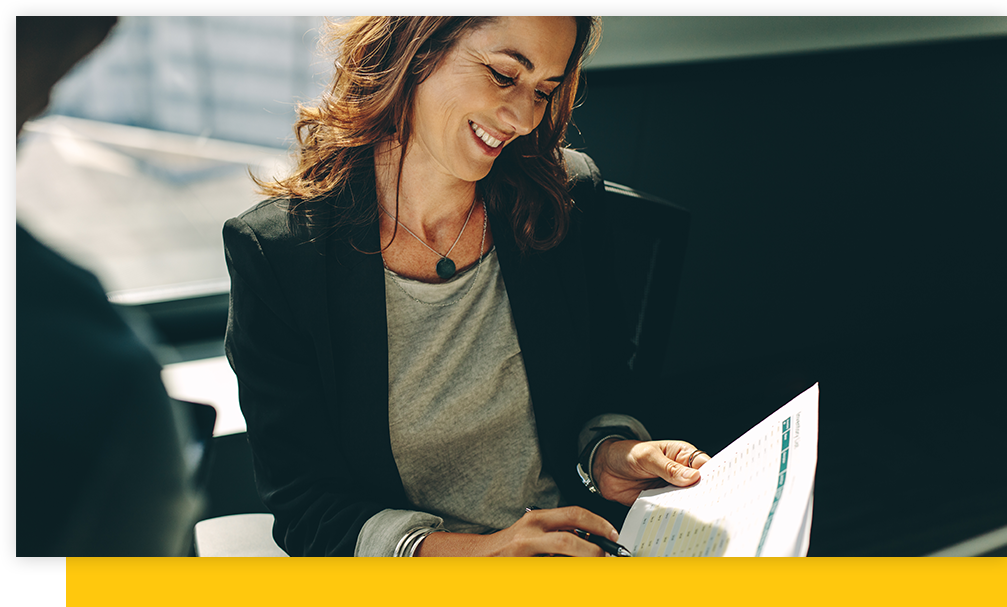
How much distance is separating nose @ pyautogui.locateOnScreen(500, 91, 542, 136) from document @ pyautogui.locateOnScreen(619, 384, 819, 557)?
0.57 m

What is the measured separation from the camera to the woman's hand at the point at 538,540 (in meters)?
0.89

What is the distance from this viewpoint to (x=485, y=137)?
0.98 meters

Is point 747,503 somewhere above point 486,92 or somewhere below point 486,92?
below

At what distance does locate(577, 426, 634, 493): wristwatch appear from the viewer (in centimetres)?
111

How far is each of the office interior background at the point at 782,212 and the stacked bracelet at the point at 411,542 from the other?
512 millimetres

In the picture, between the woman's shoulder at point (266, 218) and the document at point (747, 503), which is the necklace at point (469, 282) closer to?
the woman's shoulder at point (266, 218)

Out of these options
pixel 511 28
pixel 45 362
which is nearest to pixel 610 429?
pixel 511 28

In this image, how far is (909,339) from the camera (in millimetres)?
1499

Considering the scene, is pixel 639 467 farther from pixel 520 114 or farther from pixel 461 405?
pixel 520 114

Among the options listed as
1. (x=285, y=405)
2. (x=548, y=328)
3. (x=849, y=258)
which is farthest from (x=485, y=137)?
(x=849, y=258)

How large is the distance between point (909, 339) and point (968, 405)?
184mm

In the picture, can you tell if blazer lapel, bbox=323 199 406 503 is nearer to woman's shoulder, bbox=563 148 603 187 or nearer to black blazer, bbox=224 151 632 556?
black blazer, bbox=224 151 632 556

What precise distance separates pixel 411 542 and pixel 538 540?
0.62 ft

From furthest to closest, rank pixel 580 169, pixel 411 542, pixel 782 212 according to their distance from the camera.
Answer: pixel 782 212
pixel 580 169
pixel 411 542
